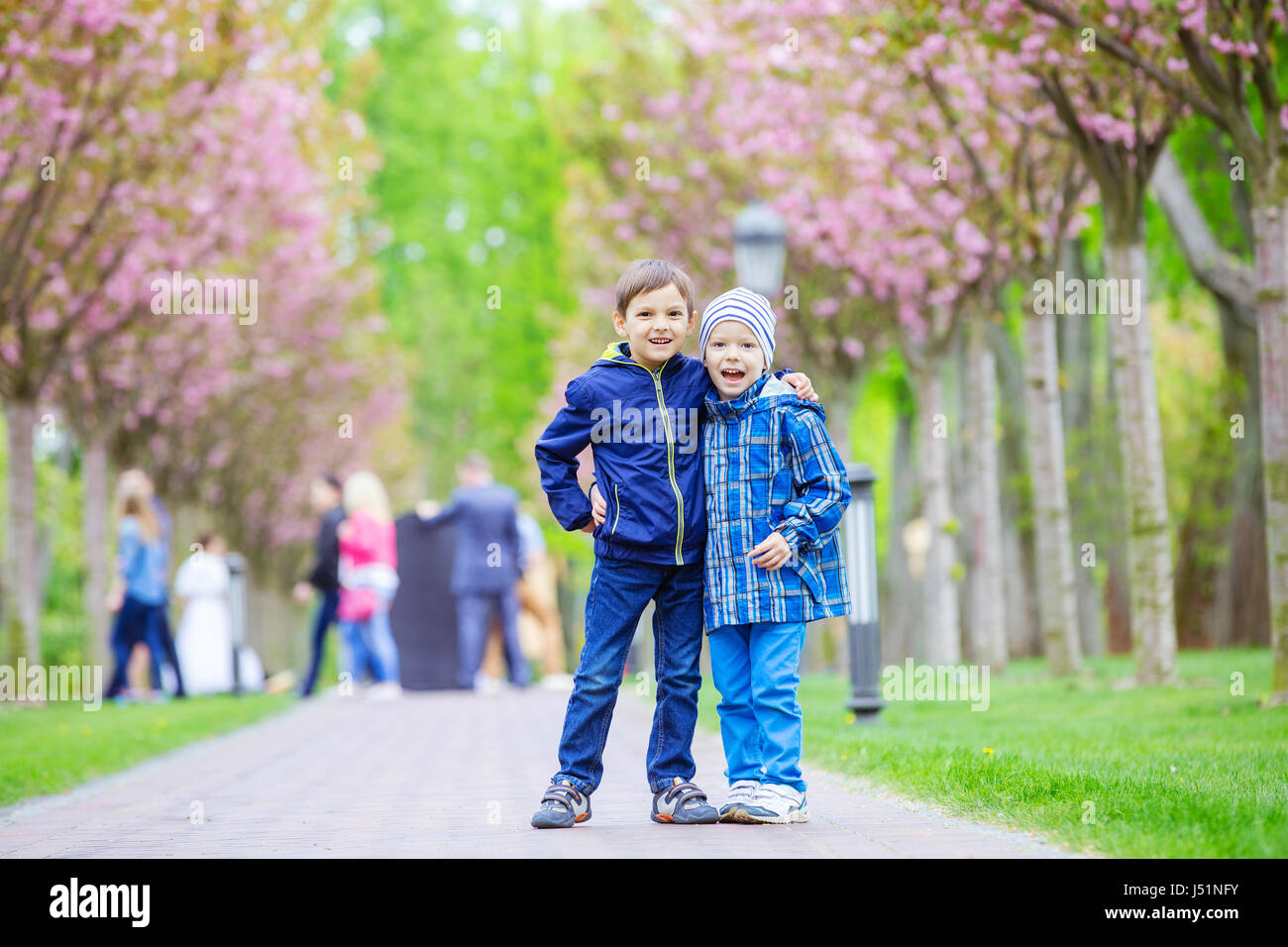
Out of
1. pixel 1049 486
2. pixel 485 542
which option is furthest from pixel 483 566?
pixel 1049 486

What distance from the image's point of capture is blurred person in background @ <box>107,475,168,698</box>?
1673cm

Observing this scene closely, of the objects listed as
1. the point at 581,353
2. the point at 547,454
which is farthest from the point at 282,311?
the point at 547,454

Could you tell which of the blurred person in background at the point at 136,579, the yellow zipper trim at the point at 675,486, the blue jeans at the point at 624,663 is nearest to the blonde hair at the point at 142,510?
the blurred person in background at the point at 136,579

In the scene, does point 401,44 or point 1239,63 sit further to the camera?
point 401,44

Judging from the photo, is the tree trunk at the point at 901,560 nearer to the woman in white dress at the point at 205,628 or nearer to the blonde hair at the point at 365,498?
the woman in white dress at the point at 205,628

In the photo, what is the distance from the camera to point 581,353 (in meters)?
30.5

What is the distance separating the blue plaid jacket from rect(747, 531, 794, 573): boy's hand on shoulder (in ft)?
0.14

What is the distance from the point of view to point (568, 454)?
5992 mm

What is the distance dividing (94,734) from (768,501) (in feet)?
23.1

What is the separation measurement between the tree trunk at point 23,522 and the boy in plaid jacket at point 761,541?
12500 millimetres

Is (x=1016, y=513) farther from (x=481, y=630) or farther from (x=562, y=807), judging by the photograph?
(x=562, y=807)

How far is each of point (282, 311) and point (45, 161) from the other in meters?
13.4

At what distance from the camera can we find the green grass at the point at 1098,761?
498 centimetres

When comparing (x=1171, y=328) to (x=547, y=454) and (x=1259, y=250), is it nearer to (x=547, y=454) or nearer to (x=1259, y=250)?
(x=1259, y=250)
